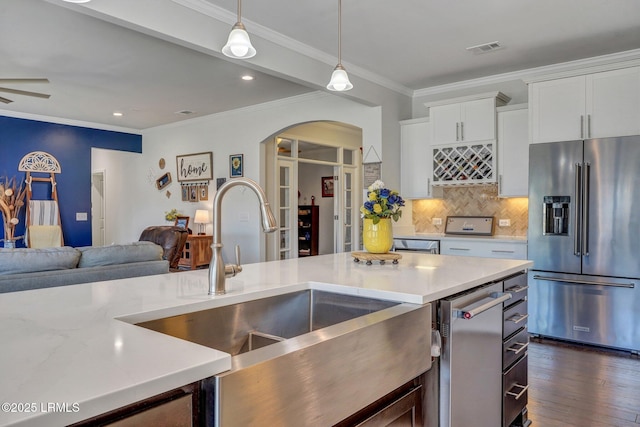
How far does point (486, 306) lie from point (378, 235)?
2.59ft

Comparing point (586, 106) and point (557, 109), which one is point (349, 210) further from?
point (586, 106)

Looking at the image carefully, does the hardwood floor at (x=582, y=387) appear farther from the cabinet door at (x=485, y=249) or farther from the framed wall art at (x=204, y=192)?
the framed wall art at (x=204, y=192)

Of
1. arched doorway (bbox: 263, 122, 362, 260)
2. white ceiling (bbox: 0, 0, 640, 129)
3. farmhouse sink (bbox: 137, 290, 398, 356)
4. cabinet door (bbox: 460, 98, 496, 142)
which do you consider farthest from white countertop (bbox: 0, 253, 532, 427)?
arched doorway (bbox: 263, 122, 362, 260)

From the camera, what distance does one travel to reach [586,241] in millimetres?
3869

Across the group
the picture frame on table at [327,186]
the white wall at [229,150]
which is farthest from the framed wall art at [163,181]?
the picture frame on table at [327,186]

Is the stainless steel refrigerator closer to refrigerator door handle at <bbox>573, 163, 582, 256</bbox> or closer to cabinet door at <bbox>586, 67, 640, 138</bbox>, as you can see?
refrigerator door handle at <bbox>573, 163, 582, 256</bbox>

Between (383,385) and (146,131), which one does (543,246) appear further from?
(146,131)

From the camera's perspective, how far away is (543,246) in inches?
161

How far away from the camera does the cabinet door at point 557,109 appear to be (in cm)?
403

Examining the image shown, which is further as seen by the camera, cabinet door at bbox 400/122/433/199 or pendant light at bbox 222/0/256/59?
cabinet door at bbox 400/122/433/199

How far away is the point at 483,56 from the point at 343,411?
4.14 m

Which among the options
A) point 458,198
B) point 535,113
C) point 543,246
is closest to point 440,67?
point 535,113

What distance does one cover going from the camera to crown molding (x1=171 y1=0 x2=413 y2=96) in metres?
3.18

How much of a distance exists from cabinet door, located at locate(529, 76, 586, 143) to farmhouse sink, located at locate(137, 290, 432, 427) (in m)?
3.35
